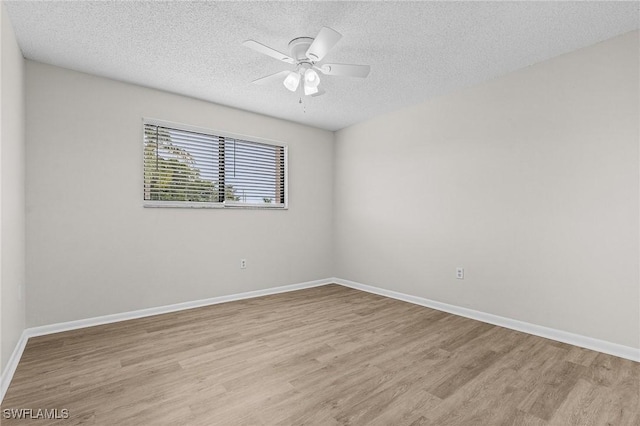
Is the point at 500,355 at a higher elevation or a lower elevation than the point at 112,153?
lower

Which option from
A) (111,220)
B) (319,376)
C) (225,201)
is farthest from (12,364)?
(225,201)

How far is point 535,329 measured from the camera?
2.90 meters

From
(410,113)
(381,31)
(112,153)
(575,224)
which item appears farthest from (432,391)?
(112,153)

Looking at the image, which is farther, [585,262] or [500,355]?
[585,262]

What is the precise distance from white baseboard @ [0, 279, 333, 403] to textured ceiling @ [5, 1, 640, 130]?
2440mm

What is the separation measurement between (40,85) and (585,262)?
5.07 m

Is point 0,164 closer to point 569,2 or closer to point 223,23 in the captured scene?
point 223,23

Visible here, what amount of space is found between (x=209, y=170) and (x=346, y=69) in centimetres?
229

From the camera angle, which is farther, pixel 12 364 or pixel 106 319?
pixel 106 319

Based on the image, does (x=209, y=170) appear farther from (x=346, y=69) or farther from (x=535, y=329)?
(x=535, y=329)

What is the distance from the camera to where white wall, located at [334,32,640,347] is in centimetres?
249

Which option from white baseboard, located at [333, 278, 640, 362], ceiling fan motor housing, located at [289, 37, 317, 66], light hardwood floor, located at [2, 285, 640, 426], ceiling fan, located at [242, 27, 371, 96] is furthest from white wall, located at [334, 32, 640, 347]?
ceiling fan motor housing, located at [289, 37, 317, 66]

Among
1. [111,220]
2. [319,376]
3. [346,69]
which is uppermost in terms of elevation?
[346,69]

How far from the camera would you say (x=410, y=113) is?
13.4 feet
